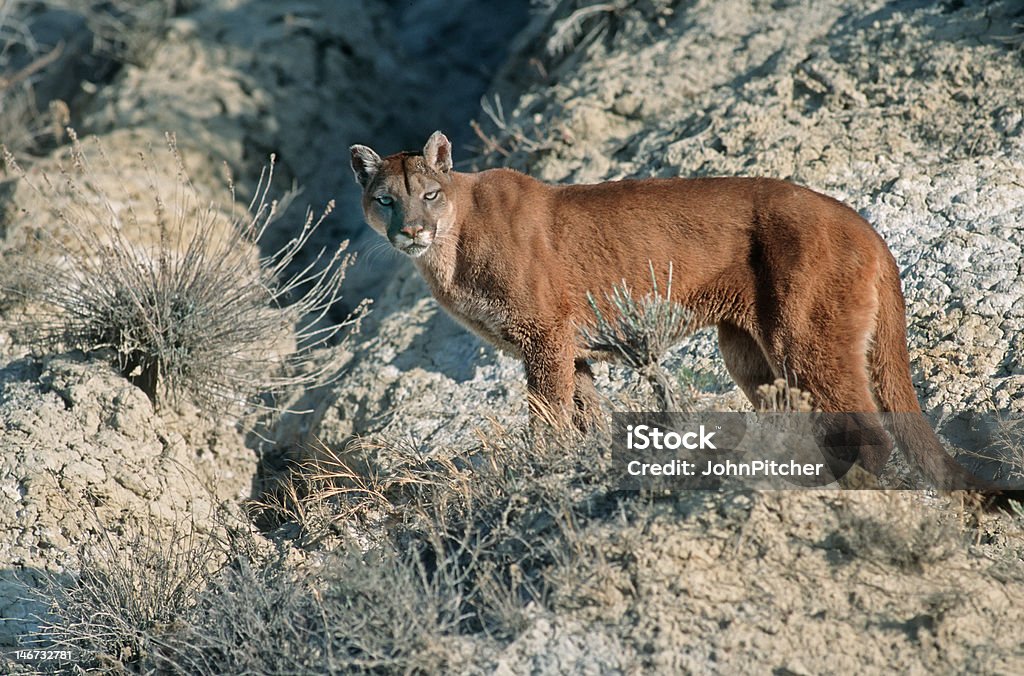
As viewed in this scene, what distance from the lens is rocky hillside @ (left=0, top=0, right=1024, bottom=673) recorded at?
4719 mm

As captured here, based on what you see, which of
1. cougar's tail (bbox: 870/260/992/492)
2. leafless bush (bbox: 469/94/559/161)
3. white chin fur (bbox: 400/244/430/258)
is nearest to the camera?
cougar's tail (bbox: 870/260/992/492)

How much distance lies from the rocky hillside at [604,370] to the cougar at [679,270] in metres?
0.51

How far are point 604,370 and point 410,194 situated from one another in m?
1.91

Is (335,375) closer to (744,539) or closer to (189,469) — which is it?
(189,469)

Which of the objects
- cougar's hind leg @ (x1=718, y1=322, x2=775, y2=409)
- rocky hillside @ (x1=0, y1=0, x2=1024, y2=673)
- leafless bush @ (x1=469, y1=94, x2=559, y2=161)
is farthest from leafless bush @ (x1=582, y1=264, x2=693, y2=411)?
leafless bush @ (x1=469, y1=94, x2=559, y2=161)

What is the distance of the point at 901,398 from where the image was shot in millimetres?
5773

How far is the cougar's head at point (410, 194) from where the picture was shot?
6.36 metres

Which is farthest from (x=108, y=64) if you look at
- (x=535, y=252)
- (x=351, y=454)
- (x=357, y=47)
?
(x=535, y=252)

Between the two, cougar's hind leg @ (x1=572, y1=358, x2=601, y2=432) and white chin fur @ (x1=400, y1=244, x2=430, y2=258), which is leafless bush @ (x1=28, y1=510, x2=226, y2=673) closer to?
white chin fur @ (x1=400, y1=244, x2=430, y2=258)

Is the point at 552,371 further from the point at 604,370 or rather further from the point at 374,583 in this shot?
the point at 374,583

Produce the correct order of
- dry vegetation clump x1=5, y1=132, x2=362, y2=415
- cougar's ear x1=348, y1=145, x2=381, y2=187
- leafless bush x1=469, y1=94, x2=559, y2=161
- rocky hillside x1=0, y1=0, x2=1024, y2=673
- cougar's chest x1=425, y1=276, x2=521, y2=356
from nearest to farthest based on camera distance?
1. rocky hillside x1=0, y1=0, x2=1024, y2=673
2. cougar's chest x1=425, y1=276, x2=521, y2=356
3. cougar's ear x1=348, y1=145, x2=381, y2=187
4. dry vegetation clump x1=5, y1=132, x2=362, y2=415
5. leafless bush x1=469, y1=94, x2=559, y2=161

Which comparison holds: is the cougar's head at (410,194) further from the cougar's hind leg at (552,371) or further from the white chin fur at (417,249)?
the cougar's hind leg at (552,371)

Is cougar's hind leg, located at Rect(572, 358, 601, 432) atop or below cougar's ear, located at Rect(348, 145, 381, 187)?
below

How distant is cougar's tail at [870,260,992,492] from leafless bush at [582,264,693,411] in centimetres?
101
